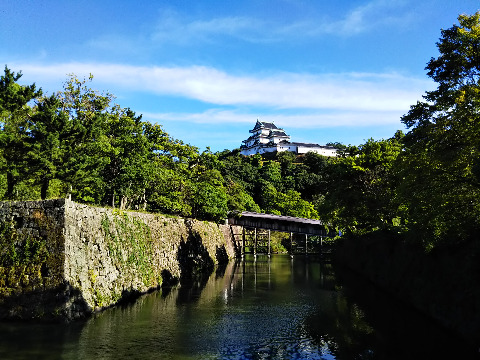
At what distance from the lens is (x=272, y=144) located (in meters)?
116

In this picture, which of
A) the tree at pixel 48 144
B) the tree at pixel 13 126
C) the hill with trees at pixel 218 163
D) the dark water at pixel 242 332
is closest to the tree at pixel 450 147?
the hill with trees at pixel 218 163

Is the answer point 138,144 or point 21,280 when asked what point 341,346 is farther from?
point 138,144

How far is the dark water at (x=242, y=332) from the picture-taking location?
11.4 metres

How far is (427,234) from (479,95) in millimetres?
5911

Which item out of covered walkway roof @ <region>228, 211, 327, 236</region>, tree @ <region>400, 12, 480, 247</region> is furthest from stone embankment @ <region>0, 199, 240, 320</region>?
covered walkway roof @ <region>228, 211, 327, 236</region>

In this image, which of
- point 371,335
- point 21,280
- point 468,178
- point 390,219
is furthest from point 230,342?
point 390,219

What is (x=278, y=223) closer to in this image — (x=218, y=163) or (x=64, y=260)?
(x=218, y=163)

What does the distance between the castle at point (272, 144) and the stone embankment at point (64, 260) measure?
96876mm

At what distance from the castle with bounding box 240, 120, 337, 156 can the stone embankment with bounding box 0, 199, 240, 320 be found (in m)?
96.9

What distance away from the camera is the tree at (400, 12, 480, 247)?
1215 cm

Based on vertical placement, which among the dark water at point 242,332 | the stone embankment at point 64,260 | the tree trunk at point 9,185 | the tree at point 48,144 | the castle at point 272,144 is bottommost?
the dark water at point 242,332

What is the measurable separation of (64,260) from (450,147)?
49.7 ft

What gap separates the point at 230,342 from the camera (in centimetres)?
1263

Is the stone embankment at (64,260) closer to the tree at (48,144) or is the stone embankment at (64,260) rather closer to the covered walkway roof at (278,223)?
the tree at (48,144)
